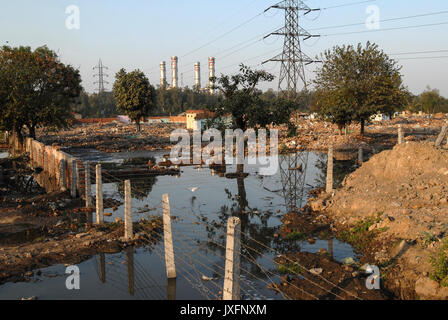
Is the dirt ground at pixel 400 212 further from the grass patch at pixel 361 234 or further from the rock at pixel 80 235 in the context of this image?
the rock at pixel 80 235

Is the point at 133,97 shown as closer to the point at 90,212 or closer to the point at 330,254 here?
the point at 90,212

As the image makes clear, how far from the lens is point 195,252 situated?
8477 millimetres

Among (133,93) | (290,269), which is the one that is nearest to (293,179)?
(290,269)

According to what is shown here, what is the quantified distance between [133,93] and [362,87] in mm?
28418

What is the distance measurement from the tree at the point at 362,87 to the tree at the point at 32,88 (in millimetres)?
21785

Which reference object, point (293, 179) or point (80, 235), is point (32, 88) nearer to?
point (293, 179)

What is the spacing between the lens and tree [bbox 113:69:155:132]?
4734 centimetres

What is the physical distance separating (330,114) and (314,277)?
26351 millimetres

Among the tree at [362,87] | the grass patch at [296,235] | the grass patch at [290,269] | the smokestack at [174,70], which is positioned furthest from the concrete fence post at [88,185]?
the smokestack at [174,70]

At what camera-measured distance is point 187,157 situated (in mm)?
26266

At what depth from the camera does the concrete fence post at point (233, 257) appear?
4.34 metres

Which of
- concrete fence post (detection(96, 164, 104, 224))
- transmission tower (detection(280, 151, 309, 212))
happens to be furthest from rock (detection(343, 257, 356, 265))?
concrete fence post (detection(96, 164, 104, 224))

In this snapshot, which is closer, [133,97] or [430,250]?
[430,250]
